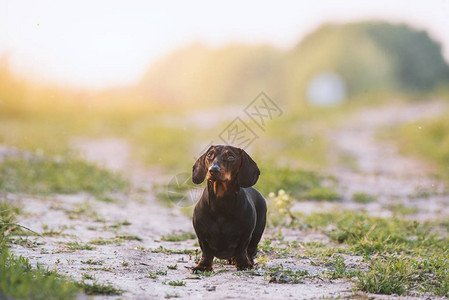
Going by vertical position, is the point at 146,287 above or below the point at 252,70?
below

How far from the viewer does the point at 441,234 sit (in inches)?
263

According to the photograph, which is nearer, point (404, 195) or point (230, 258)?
point (230, 258)

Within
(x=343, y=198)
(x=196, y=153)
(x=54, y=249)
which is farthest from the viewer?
(x=196, y=153)

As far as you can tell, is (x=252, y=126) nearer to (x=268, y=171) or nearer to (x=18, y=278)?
(x=268, y=171)

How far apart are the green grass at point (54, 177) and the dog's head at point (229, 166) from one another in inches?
208

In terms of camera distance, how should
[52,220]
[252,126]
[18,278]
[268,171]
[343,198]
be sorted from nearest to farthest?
[18,278]
[52,220]
[343,198]
[268,171]
[252,126]

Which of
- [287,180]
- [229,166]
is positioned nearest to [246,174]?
[229,166]

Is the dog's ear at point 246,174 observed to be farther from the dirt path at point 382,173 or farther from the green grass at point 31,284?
the dirt path at point 382,173

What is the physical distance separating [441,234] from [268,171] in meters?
3.92

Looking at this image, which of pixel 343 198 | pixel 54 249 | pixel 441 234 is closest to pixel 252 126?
pixel 343 198

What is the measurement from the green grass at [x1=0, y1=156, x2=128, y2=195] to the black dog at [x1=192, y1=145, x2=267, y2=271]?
5.03m

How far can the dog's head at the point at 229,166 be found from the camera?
13.1 feet

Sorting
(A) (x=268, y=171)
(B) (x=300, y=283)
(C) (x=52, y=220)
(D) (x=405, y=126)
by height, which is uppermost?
(D) (x=405, y=126)

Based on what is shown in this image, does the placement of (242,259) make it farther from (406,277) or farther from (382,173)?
(382,173)
